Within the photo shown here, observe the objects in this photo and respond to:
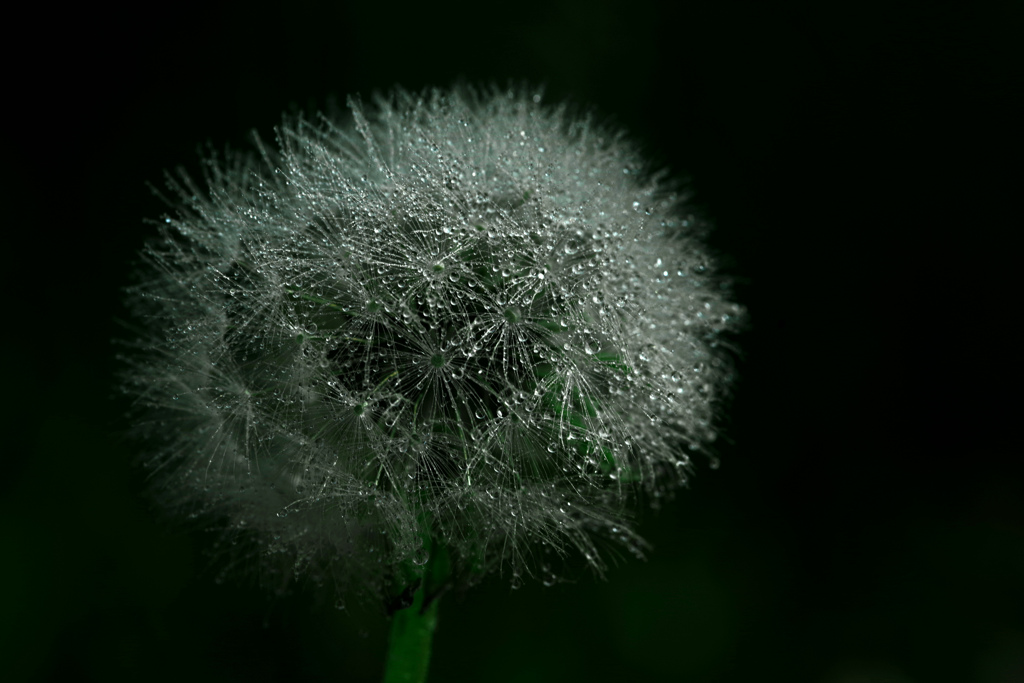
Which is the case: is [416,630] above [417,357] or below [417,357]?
below

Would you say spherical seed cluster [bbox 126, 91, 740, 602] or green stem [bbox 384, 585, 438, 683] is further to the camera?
green stem [bbox 384, 585, 438, 683]

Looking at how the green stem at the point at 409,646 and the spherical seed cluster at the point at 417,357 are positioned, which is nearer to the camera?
the spherical seed cluster at the point at 417,357

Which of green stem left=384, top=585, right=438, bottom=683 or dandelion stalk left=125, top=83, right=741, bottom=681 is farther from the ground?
dandelion stalk left=125, top=83, right=741, bottom=681

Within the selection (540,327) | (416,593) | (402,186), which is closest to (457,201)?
(402,186)

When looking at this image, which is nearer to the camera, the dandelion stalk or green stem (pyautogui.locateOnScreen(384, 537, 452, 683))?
the dandelion stalk

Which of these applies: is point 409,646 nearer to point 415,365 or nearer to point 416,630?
point 416,630

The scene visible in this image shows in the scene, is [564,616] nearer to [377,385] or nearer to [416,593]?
[416,593]

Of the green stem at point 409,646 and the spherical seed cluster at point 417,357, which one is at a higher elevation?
the spherical seed cluster at point 417,357

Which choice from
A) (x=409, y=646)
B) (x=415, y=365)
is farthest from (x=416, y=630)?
(x=415, y=365)
